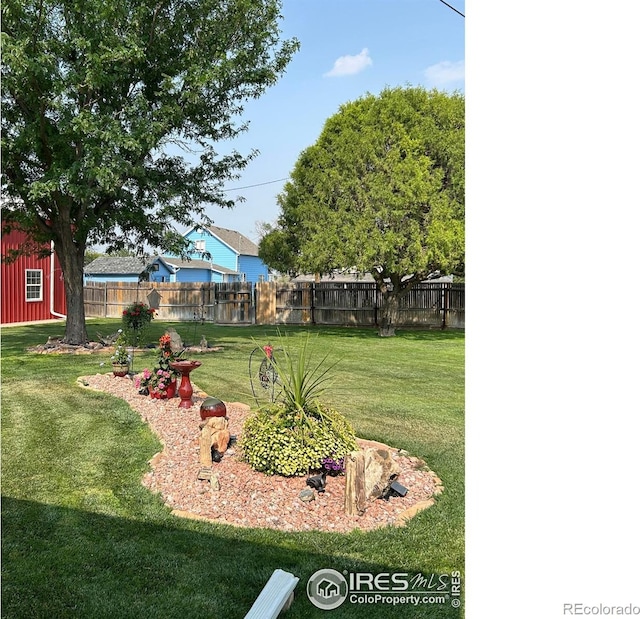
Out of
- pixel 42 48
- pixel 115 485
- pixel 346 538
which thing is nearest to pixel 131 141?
pixel 42 48

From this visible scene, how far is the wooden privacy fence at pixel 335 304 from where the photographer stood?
404 inches

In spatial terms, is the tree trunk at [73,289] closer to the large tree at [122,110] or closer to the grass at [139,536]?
the large tree at [122,110]

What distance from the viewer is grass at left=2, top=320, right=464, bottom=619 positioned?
5.00 feet

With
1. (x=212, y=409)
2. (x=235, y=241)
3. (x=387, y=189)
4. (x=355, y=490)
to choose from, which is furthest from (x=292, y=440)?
(x=235, y=241)

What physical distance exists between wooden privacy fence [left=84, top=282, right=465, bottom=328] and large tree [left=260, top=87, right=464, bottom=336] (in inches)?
43.9

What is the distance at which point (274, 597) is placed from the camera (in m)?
1.46

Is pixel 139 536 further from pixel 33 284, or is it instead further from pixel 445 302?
pixel 33 284

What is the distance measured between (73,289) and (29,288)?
425 cm

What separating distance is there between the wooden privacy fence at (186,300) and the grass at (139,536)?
7.16 metres

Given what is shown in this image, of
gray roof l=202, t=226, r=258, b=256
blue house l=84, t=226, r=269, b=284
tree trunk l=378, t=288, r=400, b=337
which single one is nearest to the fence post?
tree trunk l=378, t=288, r=400, b=337

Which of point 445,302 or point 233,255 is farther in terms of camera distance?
point 233,255

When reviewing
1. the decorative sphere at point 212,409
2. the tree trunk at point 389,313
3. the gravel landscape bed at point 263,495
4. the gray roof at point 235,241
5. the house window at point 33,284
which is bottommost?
the gravel landscape bed at point 263,495

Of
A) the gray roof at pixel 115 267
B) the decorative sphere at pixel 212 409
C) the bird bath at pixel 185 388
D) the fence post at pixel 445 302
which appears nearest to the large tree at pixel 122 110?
the bird bath at pixel 185 388
